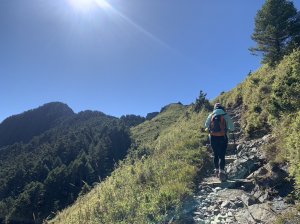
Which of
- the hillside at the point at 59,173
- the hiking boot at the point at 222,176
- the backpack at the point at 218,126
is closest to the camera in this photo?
the hiking boot at the point at 222,176

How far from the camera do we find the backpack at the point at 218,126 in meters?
11.0

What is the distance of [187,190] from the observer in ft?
31.2

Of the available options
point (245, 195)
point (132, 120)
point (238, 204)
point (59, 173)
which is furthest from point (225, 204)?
point (132, 120)

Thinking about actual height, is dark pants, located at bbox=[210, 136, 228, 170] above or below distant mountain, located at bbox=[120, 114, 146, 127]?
below

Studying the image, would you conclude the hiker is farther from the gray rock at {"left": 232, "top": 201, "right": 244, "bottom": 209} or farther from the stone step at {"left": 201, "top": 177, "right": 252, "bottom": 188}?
the gray rock at {"left": 232, "top": 201, "right": 244, "bottom": 209}

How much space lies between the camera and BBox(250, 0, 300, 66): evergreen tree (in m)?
21.4

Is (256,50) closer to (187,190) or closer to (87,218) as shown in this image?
(187,190)

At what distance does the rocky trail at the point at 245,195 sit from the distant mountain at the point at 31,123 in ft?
570

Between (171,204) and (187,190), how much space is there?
0.85 meters

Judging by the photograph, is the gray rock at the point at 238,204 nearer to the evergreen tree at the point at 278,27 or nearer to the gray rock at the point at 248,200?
the gray rock at the point at 248,200

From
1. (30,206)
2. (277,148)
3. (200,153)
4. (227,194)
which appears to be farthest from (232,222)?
(30,206)

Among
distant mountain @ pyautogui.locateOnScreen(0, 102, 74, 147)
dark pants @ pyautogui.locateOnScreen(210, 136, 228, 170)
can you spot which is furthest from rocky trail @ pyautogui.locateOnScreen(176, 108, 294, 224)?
distant mountain @ pyautogui.locateOnScreen(0, 102, 74, 147)

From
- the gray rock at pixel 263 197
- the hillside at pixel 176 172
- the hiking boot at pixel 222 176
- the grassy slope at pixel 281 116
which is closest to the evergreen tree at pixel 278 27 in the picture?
the grassy slope at pixel 281 116

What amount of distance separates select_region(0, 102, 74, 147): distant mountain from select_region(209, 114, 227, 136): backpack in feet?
567
